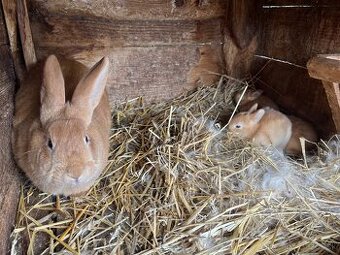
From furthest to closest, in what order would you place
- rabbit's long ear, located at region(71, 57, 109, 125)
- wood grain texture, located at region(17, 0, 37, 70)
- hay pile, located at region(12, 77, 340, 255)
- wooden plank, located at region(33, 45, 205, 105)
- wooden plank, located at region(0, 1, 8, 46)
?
wooden plank, located at region(33, 45, 205, 105) → wood grain texture, located at region(17, 0, 37, 70) → wooden plank, located at region(0, 1, 8, 46) → rabbit's long ear, located at region(71, 57, 109, 125) → hay pile, located at region(12, 77, 340, 255)

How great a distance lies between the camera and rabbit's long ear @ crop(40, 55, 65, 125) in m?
2.30

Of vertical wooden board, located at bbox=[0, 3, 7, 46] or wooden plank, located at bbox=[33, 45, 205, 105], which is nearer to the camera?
vertical wooden board, located at bbox=[0, 3, 7, 46]

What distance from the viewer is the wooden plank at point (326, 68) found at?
7.24 ft

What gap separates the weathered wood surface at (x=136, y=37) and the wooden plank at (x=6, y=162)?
0.42 meters

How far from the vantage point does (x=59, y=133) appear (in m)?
2.20

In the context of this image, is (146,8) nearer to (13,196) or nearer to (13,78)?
(13,78)

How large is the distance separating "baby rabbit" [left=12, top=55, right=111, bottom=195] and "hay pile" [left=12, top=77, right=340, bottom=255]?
0.21 metres

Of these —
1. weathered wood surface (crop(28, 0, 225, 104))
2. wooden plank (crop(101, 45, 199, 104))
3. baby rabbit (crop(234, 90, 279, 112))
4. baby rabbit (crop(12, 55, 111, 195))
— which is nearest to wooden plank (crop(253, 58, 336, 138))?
baby rabbit (crop(234, 90, 279, 112))

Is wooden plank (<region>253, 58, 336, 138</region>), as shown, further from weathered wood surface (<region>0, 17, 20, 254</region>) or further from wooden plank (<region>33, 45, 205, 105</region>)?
weathered wood surface (<region>0, 17, 20, 254</region>)

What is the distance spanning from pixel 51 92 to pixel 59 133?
0.27m

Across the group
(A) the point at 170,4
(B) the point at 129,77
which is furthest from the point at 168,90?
(A) the point at 170,4

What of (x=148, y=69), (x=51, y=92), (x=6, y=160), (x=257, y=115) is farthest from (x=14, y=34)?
(x=257, y=115)

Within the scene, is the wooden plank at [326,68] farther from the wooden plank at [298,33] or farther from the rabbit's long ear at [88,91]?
the rabbit's long ear at [88,91]

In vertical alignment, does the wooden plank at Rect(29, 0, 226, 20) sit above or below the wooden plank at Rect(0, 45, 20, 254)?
above
